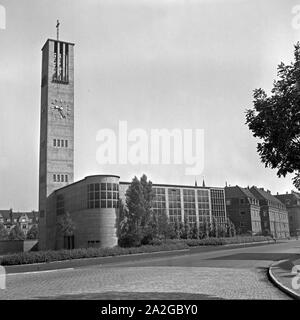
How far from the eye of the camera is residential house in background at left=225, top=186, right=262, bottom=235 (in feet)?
365

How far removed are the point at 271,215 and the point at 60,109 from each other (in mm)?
76912

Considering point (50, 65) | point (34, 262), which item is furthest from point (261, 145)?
point (50, 65)

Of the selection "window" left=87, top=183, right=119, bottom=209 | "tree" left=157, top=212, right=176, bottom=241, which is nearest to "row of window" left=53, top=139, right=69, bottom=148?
"window" left=87, top=183, right=119, bottom=209

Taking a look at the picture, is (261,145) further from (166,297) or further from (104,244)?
(104,244)

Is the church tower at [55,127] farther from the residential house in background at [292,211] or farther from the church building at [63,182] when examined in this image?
the residential house in background at [292,211]

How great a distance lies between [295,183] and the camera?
1377cm

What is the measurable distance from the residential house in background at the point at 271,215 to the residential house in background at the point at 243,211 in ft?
17.8

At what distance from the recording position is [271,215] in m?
128

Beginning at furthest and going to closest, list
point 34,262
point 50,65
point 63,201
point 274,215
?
point 274,215 < point 50,65 < point 63,201 < point 34,262

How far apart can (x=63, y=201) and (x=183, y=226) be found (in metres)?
25.6

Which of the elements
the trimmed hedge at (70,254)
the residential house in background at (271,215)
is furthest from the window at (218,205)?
the trimmed hedge at (70,254)

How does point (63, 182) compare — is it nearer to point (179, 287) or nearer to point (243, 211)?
point (243, 211)

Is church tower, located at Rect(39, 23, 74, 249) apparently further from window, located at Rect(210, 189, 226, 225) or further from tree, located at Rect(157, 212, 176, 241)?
window, located at Rect(210, 189, 226, 225)

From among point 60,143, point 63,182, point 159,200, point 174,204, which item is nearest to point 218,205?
A: point 174,204
